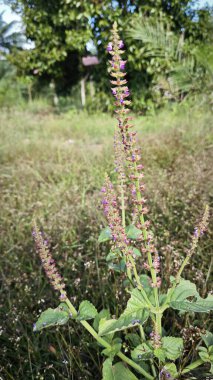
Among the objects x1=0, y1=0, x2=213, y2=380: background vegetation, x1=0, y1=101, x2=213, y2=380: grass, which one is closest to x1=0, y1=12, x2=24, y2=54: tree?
x1=0, y1=0, x2=213, y2=380: background vegetation

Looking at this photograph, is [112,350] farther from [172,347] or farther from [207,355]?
[207,355]

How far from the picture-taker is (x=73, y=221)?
Answer: 8.16 ft

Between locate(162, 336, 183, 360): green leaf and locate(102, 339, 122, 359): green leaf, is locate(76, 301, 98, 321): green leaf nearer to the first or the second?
locate(102, 339, 122, 359): green leaf

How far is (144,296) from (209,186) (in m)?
1.76

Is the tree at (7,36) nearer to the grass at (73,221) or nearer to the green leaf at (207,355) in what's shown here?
the grass at (73,221)

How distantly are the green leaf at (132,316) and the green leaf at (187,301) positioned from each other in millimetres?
91

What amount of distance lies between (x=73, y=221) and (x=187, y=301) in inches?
63.4

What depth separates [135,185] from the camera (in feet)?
2.99

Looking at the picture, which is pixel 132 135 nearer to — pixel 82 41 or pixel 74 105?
pixel 82 41

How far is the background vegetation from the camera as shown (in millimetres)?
1532

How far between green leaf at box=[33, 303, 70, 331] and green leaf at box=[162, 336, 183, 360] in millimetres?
329

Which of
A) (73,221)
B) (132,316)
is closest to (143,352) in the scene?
(132,316)

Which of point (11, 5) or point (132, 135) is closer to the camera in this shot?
point (132, 135)

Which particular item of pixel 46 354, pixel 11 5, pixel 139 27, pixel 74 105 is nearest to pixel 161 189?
pixel 46 354
